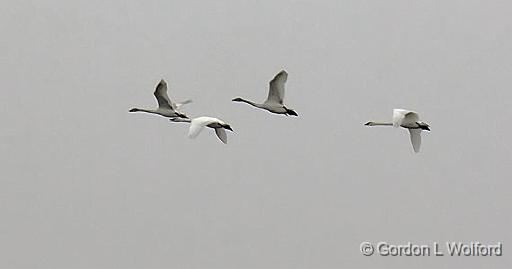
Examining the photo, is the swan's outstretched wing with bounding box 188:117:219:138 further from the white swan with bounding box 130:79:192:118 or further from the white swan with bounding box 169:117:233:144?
the white swan with bounding box 130:79:192:118

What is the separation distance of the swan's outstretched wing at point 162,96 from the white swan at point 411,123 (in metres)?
7.33

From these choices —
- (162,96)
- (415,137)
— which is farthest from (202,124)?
(415,137)

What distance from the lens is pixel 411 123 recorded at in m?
54.2

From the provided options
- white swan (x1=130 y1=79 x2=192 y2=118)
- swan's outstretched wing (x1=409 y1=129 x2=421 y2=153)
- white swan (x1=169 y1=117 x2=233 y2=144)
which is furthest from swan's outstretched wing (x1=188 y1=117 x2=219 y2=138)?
swan's outstretched wing (x1=409 y1=129 x2=421 y2=153)

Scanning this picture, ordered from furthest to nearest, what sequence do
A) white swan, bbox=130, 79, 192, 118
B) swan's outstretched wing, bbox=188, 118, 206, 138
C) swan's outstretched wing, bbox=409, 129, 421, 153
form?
white swan, bbox=130, 79, 192, 118
swan's outstretched wing, bbox=409, 129, 421, 153
swan's outstretched wing, bbox=188, 118, 206, 138

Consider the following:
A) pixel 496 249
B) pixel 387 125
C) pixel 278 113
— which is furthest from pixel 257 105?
pixel 496 249

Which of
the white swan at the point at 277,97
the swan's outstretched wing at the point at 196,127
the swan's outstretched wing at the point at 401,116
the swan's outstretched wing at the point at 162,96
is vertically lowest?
the swan's outstretched wing at the point at 196,127

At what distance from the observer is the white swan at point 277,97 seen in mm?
55156

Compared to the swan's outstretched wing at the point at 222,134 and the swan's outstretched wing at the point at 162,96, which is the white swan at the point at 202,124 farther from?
the swan's outstretched wing at the point at 162,96

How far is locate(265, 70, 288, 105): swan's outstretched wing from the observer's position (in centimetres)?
5512

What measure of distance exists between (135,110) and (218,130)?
5233mm

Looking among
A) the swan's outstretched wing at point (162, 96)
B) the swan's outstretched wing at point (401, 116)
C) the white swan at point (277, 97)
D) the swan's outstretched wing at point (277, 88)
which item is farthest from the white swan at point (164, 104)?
the swan's outstretched wing at point (401, 116)

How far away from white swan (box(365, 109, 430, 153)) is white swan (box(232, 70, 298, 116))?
138 inches

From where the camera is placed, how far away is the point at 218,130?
2270 inches
